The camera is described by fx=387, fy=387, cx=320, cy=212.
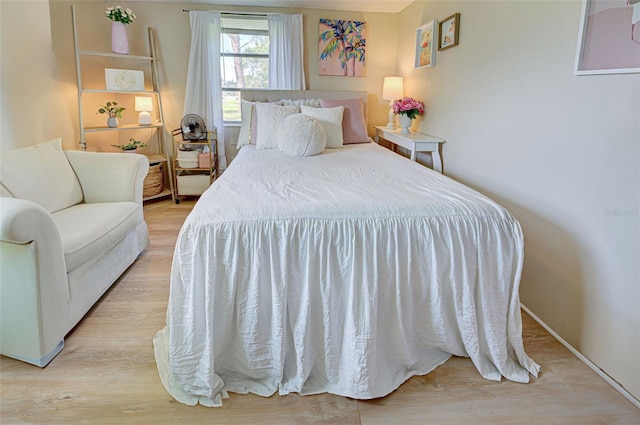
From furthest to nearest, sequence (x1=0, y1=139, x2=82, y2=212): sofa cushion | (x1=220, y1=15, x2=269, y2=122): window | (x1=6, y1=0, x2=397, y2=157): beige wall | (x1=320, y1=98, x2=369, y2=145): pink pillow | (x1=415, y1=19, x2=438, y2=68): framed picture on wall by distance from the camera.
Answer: (x1=220, y1=15, x2=269, y2=122): window
(x1=320, y1=98, x2=369, y2=145): pink pillow
(x1=415, y1=19, x2=438, y2=68): framed picture on wall
(x1=6, y1=0, x2=397, y2=157): beige wall
(x1=0, y1=139, x2=82, y2=212): sofa cushion

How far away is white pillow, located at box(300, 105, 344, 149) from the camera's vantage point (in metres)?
3.40

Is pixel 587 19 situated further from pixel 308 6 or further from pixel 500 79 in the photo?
pixel 308 6

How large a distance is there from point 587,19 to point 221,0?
349 centimetres

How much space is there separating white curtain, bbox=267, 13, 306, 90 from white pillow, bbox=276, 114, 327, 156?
1.35 meters

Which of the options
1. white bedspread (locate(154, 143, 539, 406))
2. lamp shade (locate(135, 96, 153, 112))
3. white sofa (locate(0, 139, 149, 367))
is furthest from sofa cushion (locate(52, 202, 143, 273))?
lamp shade (locate(135, 96, 153, 112))

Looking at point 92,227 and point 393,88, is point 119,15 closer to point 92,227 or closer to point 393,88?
point 92,227

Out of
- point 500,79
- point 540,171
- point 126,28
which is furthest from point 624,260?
point 126,28

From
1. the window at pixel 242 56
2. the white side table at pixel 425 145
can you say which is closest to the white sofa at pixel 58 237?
the window at pixel 242 56

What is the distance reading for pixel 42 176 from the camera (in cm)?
224

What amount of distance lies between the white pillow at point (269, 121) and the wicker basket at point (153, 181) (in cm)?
129

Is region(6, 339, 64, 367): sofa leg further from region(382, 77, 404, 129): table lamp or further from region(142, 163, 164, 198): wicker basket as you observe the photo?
region(382, 77, 404, 129): table lamp

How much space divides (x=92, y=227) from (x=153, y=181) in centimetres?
211

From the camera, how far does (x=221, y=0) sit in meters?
4.02

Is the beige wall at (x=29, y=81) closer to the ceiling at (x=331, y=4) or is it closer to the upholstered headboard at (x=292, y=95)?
the ceiling at (x=331, y=4)
